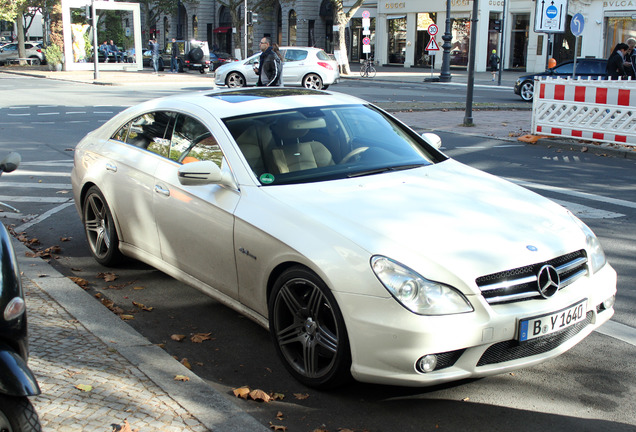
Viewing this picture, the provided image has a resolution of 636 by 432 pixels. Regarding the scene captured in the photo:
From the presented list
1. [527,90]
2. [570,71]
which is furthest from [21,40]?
[570,71]

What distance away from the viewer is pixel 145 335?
4738 millimetres

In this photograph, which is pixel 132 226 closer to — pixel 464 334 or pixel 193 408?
pixel 193 408

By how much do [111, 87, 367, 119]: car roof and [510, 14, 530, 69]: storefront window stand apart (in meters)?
41.9

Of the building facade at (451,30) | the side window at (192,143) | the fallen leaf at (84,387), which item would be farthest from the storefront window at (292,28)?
the fallen leaf at (84,387)

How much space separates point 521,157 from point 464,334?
934cm

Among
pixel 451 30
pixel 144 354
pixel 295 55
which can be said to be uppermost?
pixel 451 30

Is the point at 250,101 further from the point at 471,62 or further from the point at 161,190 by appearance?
the point at 471,62

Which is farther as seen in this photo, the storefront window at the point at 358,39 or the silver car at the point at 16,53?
the storefront window at the point at 358,39

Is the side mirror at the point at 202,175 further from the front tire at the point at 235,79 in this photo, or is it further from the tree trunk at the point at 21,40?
the tree trunk at the point at 21,40

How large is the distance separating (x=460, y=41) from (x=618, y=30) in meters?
10.9

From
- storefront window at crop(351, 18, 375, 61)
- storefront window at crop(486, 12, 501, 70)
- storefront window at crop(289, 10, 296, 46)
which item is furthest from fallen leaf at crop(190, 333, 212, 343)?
storefront window at crop(289, 10, 296, 46)

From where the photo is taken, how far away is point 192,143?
198 inches

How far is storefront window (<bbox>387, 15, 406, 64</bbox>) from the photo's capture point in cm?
5134

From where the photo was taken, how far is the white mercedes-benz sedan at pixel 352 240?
11.3ft
